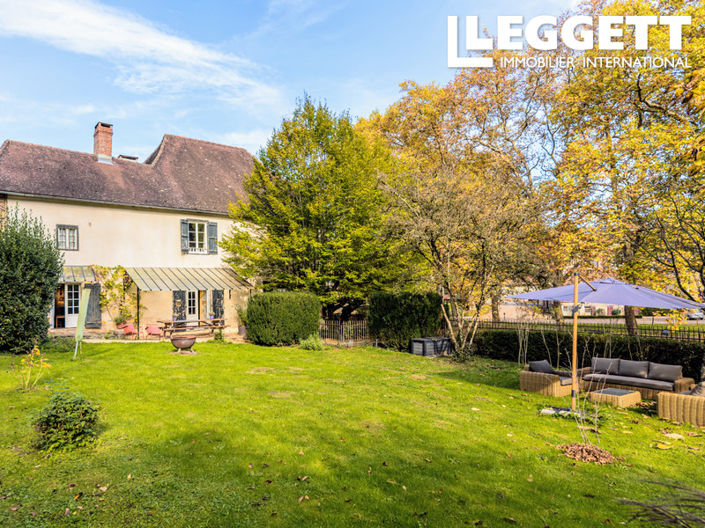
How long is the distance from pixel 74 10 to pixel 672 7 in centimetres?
2060

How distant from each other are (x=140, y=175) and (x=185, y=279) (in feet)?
22.2

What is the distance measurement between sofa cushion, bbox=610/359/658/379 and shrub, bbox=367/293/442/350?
863 centimetres

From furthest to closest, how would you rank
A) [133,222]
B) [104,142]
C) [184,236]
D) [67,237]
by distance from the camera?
[104,142], [184,236], [133,222], [67,237]

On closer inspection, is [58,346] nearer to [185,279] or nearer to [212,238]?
[185,279]

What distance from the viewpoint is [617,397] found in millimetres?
9273

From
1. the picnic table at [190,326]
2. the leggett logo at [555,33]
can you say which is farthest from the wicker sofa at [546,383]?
the picnic table at [190,326]

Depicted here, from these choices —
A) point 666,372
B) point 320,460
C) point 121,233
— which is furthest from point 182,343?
point 666,372

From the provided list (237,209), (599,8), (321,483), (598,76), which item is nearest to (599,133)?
(598,76)

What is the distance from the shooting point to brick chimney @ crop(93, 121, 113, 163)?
74.8ft

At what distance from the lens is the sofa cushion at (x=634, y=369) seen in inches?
423

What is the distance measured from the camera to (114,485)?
17.3 feet

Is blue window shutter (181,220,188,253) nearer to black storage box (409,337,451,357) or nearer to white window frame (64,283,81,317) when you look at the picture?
white window frame (64,283,81,317)

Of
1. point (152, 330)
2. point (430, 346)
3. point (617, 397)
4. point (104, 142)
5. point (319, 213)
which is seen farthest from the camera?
point (104, 142)

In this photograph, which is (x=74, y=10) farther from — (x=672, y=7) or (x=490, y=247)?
(x=672, y=7)
